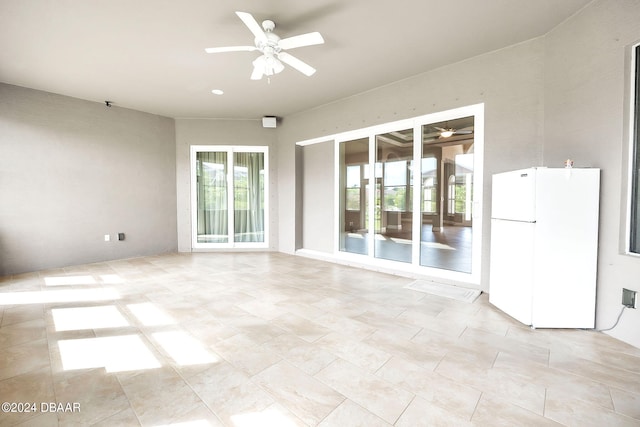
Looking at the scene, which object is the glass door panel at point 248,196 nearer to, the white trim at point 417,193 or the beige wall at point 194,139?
the beige wall at point 194,139

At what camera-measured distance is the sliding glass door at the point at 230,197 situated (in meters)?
6.64

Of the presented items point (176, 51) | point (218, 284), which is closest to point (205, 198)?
point (218, 284)

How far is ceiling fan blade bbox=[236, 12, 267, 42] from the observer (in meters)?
2.36

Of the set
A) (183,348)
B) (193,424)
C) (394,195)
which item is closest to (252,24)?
(183,348)

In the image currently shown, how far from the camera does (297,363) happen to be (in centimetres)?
206

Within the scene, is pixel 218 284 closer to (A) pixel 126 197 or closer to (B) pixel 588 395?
(A) pixel 126 197

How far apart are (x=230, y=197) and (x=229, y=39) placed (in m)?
3.93

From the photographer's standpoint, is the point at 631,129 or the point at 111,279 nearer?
the point at 631,129

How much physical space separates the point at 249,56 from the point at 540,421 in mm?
4458

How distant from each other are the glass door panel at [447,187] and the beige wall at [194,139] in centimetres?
385

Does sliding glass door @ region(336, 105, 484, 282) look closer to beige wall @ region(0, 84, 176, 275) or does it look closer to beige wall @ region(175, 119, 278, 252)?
beige wall @ region(175, 119, 278, 252)

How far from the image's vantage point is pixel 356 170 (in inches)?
213

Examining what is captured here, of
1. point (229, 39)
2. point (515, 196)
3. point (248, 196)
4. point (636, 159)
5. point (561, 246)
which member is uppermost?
point (229, 39)

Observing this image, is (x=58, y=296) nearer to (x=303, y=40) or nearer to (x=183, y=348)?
(x=183, y=348)
